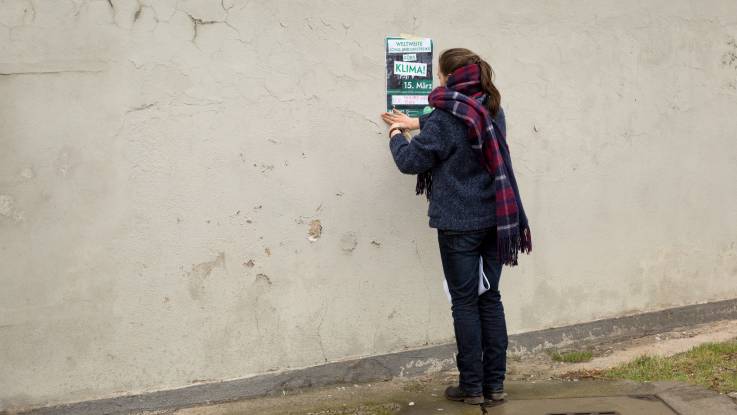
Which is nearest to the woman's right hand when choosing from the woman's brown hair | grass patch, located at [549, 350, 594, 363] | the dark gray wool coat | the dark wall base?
the dark gray wool coat

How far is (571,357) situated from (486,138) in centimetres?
172

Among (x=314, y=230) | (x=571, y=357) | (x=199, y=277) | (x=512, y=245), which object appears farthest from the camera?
(x=571, y=357)

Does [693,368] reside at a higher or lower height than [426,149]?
lower

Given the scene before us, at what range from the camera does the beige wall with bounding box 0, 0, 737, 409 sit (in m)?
3.78

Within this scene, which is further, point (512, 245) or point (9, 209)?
point (512, 245)

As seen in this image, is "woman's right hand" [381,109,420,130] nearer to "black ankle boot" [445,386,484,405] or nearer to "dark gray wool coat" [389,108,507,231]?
"dark gray wool coat" [389,108,507,231]

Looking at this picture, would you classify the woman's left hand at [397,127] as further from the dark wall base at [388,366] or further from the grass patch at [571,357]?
the grass patch at [571,357]

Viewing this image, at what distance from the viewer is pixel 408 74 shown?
445cm

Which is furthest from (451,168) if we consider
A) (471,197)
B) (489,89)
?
(489,89)

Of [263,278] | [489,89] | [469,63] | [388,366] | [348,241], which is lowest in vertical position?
[388,366]

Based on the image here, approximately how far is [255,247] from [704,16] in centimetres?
332

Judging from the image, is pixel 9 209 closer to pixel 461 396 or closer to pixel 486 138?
pixel 486 138

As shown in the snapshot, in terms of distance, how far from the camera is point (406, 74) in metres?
4.45

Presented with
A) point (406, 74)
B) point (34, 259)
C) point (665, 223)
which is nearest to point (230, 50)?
point (406, 74)
